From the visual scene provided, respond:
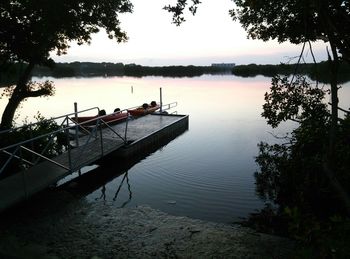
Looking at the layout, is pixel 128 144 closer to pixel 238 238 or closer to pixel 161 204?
pixel 161 204

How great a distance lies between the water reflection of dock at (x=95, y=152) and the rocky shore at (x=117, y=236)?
19.4 inches

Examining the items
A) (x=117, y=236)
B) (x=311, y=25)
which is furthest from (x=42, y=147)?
(x=311, y=25)

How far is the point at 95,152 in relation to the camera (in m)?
12.2

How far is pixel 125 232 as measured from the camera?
7.32 meters

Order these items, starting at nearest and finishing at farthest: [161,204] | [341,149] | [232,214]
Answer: [341,149] → [232,214] → [161,204]

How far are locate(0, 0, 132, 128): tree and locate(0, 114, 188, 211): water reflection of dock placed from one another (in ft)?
12.5

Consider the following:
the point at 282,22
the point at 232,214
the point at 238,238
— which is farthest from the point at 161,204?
the point at 282,22

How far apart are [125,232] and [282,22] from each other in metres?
6.72

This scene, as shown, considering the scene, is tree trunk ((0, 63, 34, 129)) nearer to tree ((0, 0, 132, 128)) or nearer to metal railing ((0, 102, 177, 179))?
tree ((0, 0, 132, 128))

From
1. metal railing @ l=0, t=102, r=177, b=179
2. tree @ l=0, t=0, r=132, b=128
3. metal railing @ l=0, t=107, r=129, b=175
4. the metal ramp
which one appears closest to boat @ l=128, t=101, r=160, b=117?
metal railing @ l=0, t=102, r=177, b=179

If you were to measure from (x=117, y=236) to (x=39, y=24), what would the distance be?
30.1 ft

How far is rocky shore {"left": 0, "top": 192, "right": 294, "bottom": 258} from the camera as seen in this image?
6332mm

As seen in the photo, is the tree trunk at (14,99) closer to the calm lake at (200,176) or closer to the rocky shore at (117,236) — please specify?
the calm lake at (200,176)

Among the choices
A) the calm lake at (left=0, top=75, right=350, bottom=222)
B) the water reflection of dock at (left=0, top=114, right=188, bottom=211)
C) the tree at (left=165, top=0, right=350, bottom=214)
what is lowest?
the calm lake at (left=0, top=75, right=350, bottom=222)
